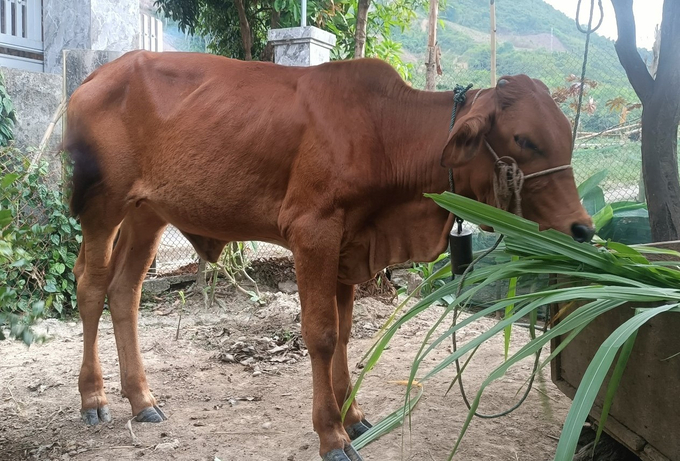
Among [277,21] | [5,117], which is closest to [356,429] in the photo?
[5,117]

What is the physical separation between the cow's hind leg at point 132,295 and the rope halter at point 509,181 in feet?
6.64

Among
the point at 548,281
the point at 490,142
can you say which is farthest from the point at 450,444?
the point at 490,142

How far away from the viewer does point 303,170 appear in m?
2.90

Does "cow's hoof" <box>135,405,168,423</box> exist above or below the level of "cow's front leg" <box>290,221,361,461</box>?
below

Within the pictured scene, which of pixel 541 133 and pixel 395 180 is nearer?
pixel 541 133

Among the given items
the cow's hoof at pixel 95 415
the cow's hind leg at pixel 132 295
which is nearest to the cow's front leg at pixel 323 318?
the cow's hind leg at pixel 132 295

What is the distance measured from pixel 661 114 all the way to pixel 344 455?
2.43 metres

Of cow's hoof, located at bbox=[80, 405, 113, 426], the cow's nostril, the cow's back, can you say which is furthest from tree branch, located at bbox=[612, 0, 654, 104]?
cow's hoof, located at bbox=[80, 405, 113, 426]

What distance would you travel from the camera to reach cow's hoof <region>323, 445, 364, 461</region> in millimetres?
2754

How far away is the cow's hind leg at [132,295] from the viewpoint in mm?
3510

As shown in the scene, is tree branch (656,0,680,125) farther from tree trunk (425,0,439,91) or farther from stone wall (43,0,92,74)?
stone wall (43,0,92,74)

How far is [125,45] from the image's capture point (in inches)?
310

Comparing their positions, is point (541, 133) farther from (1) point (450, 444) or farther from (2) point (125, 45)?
(2) point (125, 45)

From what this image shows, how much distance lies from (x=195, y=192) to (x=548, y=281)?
171 centimetres
